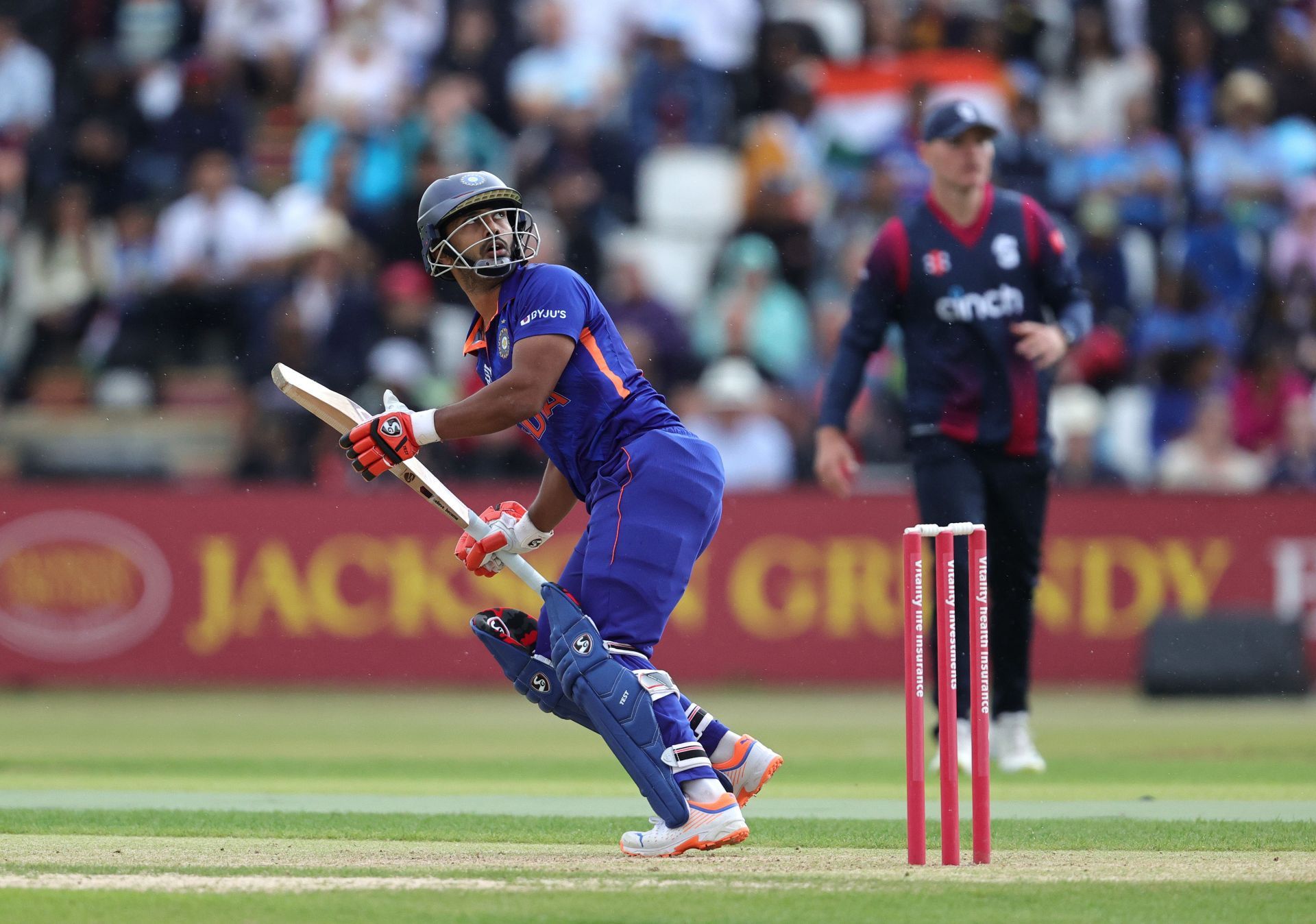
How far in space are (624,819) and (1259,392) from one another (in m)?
8.89

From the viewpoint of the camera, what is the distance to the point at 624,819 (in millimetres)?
6836

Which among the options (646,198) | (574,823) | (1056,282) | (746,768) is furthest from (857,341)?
(646,198)

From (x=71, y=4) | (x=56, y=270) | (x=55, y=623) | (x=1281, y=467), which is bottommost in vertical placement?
(x=55, y=623)

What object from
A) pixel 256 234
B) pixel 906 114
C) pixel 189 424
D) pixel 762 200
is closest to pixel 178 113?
pixel 256 234

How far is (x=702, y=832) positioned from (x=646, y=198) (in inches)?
448

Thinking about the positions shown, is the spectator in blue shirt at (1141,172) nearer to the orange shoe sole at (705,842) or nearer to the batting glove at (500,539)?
the batting glove at (500,539)

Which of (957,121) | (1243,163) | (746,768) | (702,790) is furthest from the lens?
(1243,163)

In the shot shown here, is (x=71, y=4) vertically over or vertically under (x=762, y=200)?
over

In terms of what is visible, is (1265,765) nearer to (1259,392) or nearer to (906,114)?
(1259,392)

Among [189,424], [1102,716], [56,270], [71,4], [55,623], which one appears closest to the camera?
[1102,716]

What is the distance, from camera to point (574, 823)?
22.0 feet

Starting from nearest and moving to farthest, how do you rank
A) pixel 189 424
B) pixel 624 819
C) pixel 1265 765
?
pixel 624 819 < pixel 1265 765 < pixel 189 424

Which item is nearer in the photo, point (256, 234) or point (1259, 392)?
point (1259, 392)

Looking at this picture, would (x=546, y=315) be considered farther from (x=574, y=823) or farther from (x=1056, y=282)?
(x=1056, y=282)
